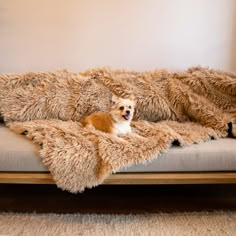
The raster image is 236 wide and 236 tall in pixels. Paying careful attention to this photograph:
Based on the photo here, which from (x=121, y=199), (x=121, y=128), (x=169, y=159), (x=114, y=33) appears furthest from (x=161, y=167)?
(x=114, y=33)

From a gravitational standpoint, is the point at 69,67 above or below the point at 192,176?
above

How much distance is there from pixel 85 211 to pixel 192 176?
Answer: 673 millimetres

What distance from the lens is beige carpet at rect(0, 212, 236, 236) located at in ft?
5.10

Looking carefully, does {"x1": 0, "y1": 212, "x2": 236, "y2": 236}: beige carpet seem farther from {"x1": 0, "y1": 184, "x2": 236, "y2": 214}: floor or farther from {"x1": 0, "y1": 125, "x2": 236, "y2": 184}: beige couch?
{"x1": 0, "y1": 125, "x2": 236, "y2": 184}: beige couch

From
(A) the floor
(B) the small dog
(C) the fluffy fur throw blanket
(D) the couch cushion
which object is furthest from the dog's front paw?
(B) the small dog

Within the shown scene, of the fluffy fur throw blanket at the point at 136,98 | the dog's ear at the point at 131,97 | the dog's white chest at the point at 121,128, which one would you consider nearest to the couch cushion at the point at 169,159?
the fluffy fur throw blanket at the point at 136,98

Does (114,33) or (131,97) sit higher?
(114,33)

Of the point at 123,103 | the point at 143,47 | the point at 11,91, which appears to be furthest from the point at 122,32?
the point at 11,91

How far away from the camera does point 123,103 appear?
1.85 meters

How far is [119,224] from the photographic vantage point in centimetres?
163

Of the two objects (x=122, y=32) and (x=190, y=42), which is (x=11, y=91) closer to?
(x=122, y=32)

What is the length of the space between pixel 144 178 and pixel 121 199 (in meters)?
0.41

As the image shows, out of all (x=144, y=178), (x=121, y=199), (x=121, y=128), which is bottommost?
(x=121, y=199)

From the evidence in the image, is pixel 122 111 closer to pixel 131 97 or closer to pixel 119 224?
pixel 131 97
